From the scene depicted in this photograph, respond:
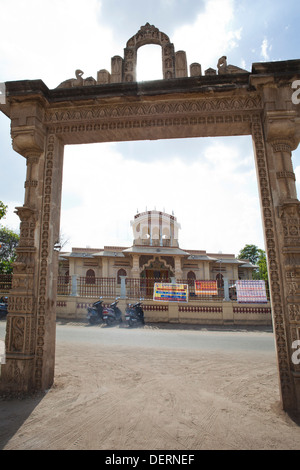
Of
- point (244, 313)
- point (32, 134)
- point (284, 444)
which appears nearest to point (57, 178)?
point (32, 134)

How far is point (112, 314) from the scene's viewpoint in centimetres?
1095

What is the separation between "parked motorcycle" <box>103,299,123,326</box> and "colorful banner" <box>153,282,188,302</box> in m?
1.86

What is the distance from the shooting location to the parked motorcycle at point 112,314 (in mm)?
10914

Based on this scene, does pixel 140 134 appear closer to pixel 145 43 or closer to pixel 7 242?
pixel 145 43

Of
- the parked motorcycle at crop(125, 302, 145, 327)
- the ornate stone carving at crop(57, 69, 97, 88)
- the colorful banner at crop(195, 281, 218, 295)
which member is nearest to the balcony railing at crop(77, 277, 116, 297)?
the parked motorcycle at crop(125, 302, 145, 327)

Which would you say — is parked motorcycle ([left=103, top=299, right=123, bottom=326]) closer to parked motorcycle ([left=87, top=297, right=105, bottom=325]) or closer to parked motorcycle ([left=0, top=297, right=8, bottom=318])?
parked motorcycle ([left=87, top=297, right=105, bottom=325])

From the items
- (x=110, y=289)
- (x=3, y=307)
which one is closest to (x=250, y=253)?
(x=110, y=289)

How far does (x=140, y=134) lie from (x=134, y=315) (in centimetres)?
839

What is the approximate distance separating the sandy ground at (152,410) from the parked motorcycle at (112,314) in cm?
600

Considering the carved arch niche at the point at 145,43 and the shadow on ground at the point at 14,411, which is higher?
the carved arch niche at the point at 145,43

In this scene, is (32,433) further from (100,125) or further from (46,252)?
(100,125)

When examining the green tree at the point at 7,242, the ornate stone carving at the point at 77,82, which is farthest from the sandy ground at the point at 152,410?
the green tree at the point at 7,242

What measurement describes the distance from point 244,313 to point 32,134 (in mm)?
11536

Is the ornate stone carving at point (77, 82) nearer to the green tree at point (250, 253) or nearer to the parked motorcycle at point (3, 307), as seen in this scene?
the parked motorcycle at point (3, 307)
